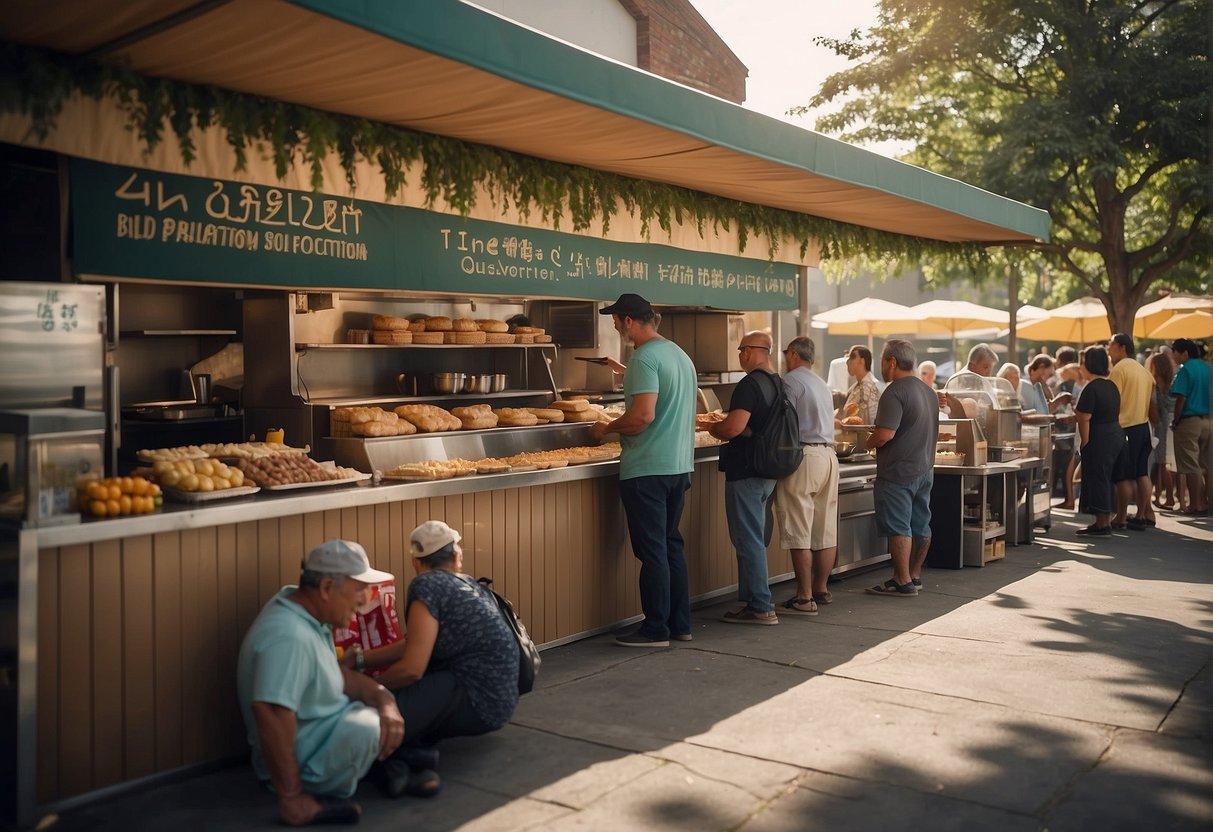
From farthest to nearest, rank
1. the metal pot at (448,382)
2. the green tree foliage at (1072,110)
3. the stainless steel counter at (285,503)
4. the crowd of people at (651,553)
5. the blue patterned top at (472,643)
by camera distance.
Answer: the green tree foliage at (1072,110) → the metal pot at (448,382) → the blue patterned top at (472,643) → the stainless steel counter at (285,503) → the crowd of people at (651,553)

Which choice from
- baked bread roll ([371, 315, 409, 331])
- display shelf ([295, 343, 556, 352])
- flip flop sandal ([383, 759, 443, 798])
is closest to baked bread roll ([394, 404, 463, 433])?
display shelf ([295, 343, 556, 352])

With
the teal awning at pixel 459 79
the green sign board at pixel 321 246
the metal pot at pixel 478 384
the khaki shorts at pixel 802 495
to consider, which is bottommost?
the khaki shorts at pixel 802 495

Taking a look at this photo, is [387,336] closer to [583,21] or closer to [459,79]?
[459,79]

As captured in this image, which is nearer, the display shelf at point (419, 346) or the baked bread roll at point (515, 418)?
the display shelf at point (419, 346)

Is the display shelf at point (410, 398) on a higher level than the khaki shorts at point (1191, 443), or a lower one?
higher

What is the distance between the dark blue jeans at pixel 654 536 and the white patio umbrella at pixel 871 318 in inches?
531

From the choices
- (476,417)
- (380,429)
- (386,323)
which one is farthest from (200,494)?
(386,323)

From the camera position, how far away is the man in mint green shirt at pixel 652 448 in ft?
23.1

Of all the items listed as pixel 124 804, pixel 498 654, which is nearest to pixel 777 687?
pixel 498 654

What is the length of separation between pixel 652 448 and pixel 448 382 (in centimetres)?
233

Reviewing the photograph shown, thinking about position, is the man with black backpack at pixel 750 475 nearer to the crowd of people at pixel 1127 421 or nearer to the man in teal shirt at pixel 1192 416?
the crowd of people at pixel 1127 421

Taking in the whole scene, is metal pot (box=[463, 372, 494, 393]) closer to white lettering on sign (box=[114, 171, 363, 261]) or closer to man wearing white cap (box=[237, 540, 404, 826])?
white lettering on sign (box=[114, 171, 363, 261])

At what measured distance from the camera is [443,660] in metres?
5.11

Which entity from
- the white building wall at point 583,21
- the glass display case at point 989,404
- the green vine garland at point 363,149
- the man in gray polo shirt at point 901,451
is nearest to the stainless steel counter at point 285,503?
the green vine garland at point 363,149
